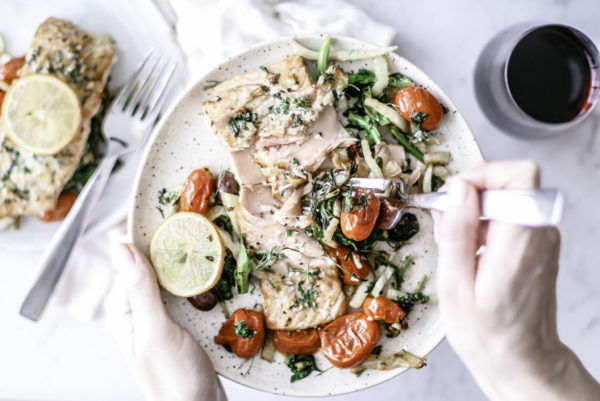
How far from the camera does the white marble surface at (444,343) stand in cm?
288

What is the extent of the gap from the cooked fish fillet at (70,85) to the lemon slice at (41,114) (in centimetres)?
7

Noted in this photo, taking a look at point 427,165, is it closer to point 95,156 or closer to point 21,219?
point 95,156

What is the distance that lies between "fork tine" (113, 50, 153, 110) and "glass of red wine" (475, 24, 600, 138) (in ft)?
5.94

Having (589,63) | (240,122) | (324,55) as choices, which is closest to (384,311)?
(240,122)

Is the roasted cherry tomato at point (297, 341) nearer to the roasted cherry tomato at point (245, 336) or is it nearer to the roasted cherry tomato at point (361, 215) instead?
the roasted cherry tomato at point (245, 336)

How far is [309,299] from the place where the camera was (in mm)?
2508

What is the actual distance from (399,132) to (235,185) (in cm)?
85

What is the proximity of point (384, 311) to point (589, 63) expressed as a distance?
1.60 m

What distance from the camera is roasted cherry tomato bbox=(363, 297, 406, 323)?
2.46 meters

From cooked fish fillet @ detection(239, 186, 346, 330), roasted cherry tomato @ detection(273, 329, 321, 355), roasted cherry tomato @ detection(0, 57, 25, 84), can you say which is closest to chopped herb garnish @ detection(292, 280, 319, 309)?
cooked fish fillet @ detection(239, 186, 346, 330)

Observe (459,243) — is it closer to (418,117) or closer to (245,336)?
(418,117)

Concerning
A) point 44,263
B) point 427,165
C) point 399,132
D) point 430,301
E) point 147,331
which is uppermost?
point 399,132

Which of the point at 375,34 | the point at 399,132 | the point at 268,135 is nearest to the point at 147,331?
the point at 268,135

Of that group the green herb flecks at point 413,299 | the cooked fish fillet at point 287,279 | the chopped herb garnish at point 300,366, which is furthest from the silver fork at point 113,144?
the green herb flecks at point 413,299
